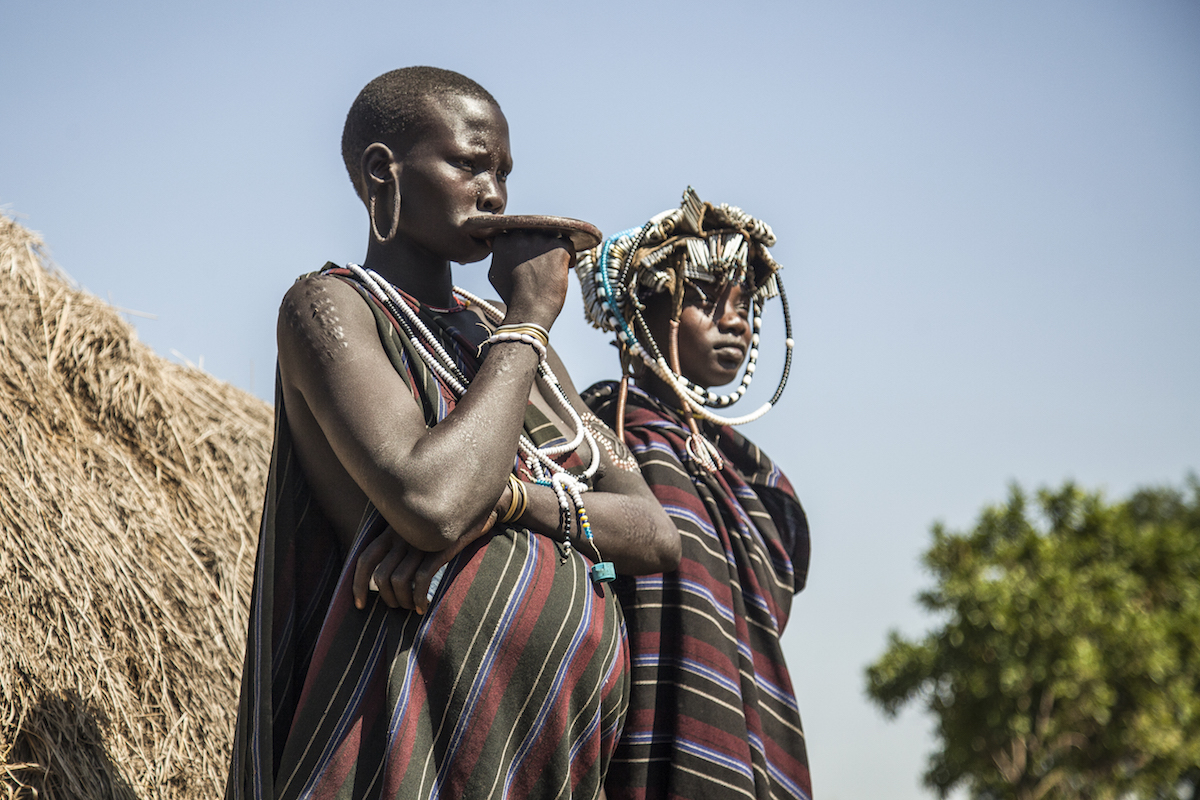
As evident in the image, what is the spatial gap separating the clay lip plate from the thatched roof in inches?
A: 65.0

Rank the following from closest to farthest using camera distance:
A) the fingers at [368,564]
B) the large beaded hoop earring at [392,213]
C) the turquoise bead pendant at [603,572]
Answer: the fingers at [368,564], the turquoise bead pendant at [603,572], the large beaded hoop earring at [392,213]

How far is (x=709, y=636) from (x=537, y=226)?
128 centimetres

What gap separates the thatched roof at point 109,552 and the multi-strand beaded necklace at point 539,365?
4.62 ft

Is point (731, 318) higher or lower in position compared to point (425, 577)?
higher

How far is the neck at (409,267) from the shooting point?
248cm

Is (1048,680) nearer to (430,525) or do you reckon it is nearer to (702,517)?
(702,517)

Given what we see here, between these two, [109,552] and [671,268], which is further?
[671,268]

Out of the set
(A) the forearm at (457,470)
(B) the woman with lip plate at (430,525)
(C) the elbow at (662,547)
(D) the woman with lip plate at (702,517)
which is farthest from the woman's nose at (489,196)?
(D) the woman with lip plate at (702,517)

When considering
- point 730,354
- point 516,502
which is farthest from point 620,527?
point 730,354

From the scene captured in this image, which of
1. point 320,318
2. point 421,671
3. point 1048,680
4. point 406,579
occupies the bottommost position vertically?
point 421,671

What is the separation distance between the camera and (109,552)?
11.0 feet

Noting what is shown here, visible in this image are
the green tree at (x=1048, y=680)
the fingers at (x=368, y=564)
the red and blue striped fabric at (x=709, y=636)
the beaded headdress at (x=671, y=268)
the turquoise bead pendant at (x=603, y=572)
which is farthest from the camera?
the green tree at (x=1048, y=680)

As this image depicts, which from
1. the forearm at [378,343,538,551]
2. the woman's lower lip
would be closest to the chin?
the forearm at [378,343,538,551]

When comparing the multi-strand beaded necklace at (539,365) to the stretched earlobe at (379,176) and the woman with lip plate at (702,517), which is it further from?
the woman with lip plate at (702,517)
